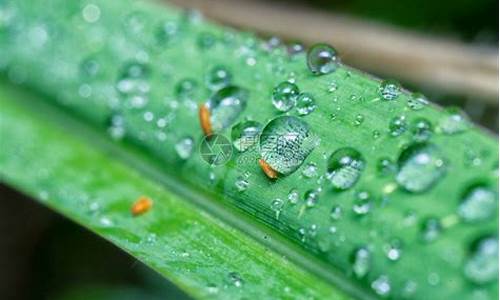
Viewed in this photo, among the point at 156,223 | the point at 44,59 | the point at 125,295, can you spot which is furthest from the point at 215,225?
the point at 125,295

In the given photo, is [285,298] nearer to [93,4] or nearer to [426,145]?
[426,145]

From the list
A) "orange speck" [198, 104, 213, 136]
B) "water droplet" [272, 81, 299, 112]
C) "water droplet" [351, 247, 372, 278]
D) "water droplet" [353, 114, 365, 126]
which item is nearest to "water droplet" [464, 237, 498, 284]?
"water droplet" [351, 247, 372, 278]

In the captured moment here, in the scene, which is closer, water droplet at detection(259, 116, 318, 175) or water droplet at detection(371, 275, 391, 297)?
water droplet at detection(371, 275, 391, 297)

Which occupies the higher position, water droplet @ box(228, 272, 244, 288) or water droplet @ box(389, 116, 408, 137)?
water droplet @ box(389, 116, 408, 137)

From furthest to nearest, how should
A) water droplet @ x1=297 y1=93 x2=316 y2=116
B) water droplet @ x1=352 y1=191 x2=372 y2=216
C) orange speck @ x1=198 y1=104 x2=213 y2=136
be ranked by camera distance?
orange speck @ x1=198 y1=104 x2=213 y2=136 → water droplet @ x1=297 y1=93 x2=316 y2=116 → water droplet @ x1=352 y1=191 x2=372 y2=216

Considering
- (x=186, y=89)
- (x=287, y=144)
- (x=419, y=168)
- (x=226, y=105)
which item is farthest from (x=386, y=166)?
(x=186, y=89)

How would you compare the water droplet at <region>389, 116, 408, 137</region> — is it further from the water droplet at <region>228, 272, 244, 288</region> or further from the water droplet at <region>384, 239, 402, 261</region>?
the water droplet at <region>228, 272, 244, 288</region>

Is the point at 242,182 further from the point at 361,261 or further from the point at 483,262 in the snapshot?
the point at 483,262
